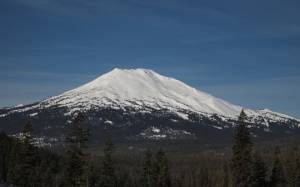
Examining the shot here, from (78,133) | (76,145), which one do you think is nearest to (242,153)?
(76,145)

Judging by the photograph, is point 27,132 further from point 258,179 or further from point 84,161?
point 258,179

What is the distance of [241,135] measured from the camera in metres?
73.6

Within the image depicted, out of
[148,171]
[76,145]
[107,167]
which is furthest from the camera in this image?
[148,171]

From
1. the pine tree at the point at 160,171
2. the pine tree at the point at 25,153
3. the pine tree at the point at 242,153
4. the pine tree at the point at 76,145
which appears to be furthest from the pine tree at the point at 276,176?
the pine tree at the point at 76,145

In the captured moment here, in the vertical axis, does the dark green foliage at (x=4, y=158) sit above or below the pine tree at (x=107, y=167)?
above

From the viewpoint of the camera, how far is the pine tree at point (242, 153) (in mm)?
73062

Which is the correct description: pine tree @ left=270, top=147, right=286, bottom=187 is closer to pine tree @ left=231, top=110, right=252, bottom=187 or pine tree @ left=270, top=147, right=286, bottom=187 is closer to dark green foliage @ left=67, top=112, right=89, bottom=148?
pine tree @ left=231, top=110, right=252, bottom=187

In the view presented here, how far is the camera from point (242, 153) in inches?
2881

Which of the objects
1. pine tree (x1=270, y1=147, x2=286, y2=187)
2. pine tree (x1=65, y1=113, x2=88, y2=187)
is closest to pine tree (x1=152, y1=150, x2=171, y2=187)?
pine tree (x1=270, y1=147, x2=286, y2=187)

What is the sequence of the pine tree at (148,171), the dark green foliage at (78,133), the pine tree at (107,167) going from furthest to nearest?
the pine tree at (148,171), the pine tree at (107,167), the dark green foliage at (78,133)

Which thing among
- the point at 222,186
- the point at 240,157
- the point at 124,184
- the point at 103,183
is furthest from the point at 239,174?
the point at 124,184

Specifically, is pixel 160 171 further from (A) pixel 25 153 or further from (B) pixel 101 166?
(A) pixel 25 153

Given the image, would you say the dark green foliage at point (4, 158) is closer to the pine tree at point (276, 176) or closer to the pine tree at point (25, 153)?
the pine tree at point (25, 153)

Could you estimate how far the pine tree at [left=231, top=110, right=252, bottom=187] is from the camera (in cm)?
7306
